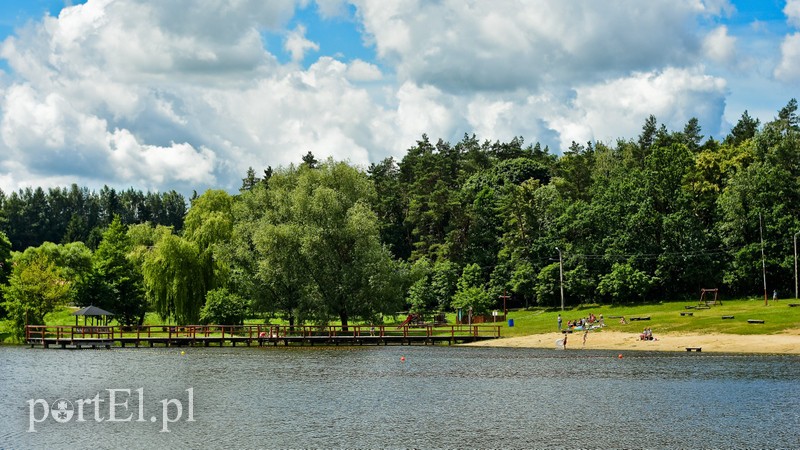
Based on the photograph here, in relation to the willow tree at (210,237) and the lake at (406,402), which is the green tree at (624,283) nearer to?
the lake at (406,402)

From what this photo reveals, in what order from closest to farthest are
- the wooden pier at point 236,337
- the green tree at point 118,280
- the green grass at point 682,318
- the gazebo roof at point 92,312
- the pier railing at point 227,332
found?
the green grass at point 682,318 < the wooden pier at point 236,337 < the pier railing at point 227,332 < the gazebo roof at point 92,312 < the green tree at point 118,280

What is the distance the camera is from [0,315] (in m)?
94.6

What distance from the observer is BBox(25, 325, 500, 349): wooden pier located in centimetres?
7950

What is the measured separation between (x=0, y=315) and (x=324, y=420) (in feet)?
233

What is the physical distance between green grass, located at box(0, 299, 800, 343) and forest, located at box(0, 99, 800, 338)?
12.0 feet

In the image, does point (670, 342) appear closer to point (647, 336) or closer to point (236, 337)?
point (647, 336)

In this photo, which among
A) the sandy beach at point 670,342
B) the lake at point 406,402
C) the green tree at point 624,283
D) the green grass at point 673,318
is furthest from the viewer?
the green tree at point 624,283

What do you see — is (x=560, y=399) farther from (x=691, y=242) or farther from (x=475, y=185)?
(x=475, y=185)

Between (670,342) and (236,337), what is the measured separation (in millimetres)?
40449

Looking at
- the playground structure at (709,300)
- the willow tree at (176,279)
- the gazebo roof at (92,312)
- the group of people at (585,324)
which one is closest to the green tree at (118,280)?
the gazebo roof at (92,312)

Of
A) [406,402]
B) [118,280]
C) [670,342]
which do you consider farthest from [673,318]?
[118,280]

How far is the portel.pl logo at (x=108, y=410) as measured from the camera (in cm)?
3712

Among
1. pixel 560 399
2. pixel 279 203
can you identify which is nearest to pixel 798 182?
pixel 279 203

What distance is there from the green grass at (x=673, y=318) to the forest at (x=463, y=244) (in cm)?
366
